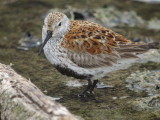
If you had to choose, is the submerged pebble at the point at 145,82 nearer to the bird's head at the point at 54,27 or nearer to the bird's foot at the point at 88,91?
the bird's foot at the point at 88,91

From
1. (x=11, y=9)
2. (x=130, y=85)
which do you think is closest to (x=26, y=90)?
(x=130, y=85)

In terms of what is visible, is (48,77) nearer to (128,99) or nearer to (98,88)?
(98,88)

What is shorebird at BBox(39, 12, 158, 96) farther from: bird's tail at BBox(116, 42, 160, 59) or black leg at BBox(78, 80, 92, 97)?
black leg at BBox(78, 80, 92, 97)

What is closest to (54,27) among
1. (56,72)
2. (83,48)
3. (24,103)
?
(83,48)

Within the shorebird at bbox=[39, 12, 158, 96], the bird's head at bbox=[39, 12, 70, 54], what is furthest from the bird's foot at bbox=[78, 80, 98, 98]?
the bird's head at bbox=[39, 12, 70, 54]

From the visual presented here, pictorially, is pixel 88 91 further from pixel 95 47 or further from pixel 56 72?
pixel 56 72

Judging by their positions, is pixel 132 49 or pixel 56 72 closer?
pixel 132 49

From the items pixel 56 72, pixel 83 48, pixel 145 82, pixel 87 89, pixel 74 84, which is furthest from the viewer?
pixel 56 72
